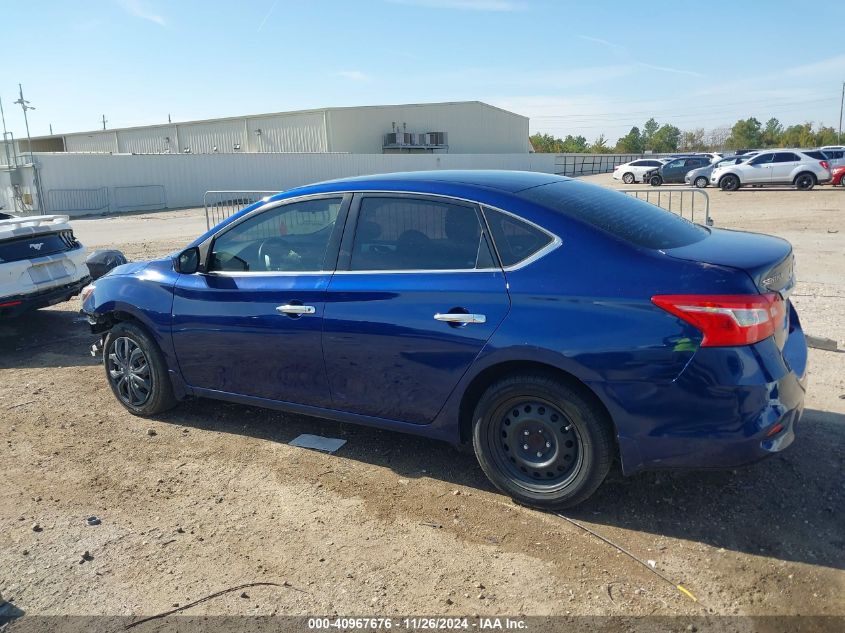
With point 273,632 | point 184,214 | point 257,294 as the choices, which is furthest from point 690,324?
point 184,214

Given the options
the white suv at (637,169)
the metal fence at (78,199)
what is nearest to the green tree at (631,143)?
the white suv at (637,169)

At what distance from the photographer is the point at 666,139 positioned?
4038 inches

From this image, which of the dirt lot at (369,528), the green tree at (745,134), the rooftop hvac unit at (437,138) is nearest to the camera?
the dirt lot at (369,528)

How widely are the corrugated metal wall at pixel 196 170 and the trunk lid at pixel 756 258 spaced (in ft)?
A: 107

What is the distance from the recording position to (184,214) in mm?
29516

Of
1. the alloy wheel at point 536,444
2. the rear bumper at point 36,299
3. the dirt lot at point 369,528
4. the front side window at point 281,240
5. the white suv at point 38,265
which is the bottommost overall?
the dirt lot at point 369,528

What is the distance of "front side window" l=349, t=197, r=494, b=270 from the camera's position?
149 inches

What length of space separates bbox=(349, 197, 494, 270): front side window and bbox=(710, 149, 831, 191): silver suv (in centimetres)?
2871

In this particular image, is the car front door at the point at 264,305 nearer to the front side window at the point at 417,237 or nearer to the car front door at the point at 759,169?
the front side window at the point at 417,237

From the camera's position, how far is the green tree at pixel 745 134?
307ft

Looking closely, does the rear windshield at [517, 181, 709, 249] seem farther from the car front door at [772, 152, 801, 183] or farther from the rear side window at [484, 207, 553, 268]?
the car front door at [772, 152, 801, 183]

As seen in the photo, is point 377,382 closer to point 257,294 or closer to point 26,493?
point 257,294

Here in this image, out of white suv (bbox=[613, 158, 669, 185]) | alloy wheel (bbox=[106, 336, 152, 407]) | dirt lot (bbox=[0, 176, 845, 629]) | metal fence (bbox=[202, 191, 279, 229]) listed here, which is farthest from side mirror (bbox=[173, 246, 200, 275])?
white suv (bbox=[613, 158, 669, 185])

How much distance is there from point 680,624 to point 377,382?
2023 millimetres
